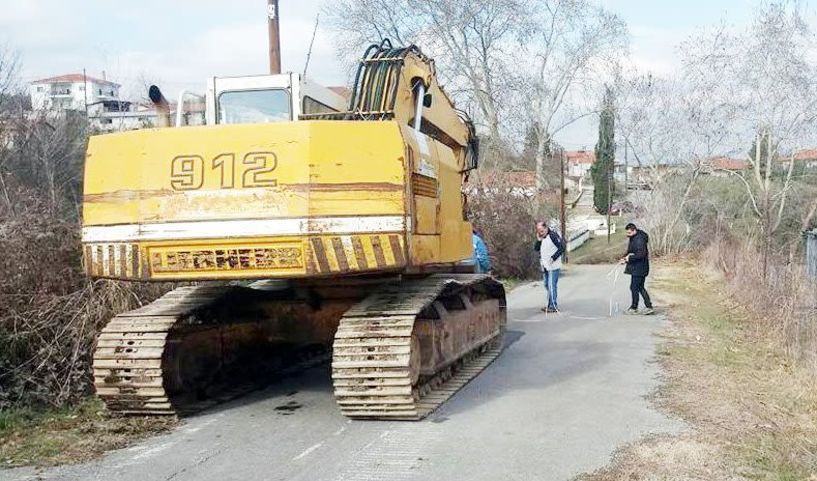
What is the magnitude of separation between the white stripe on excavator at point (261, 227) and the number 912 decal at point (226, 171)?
0.98 ft

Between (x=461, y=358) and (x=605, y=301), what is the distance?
336 inches

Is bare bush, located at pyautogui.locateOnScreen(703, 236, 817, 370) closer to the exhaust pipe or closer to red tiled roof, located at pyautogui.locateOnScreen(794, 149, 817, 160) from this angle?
the exhaust pipe

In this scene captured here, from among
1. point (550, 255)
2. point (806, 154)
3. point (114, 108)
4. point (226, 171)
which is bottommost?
point (550, 255)

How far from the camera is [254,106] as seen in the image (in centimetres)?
812

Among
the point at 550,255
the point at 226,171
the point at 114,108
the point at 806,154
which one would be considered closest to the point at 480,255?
the point at 550,255

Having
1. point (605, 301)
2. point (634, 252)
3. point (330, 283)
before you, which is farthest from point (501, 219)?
point (330, 283)

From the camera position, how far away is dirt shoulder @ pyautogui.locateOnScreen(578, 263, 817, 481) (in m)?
5.60

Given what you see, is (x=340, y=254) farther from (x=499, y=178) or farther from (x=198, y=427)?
(x=499, y=178)

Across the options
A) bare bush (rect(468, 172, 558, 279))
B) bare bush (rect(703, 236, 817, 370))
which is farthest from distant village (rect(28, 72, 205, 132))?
bare bush (rect(468, 172, 558, 279))

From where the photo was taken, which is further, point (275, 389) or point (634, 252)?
point (634, 252)

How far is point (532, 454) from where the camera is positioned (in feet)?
20.2

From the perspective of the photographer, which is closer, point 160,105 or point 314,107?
point 160,105

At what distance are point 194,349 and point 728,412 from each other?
15.6ft

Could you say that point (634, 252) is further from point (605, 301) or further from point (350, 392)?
point (350, 392)
